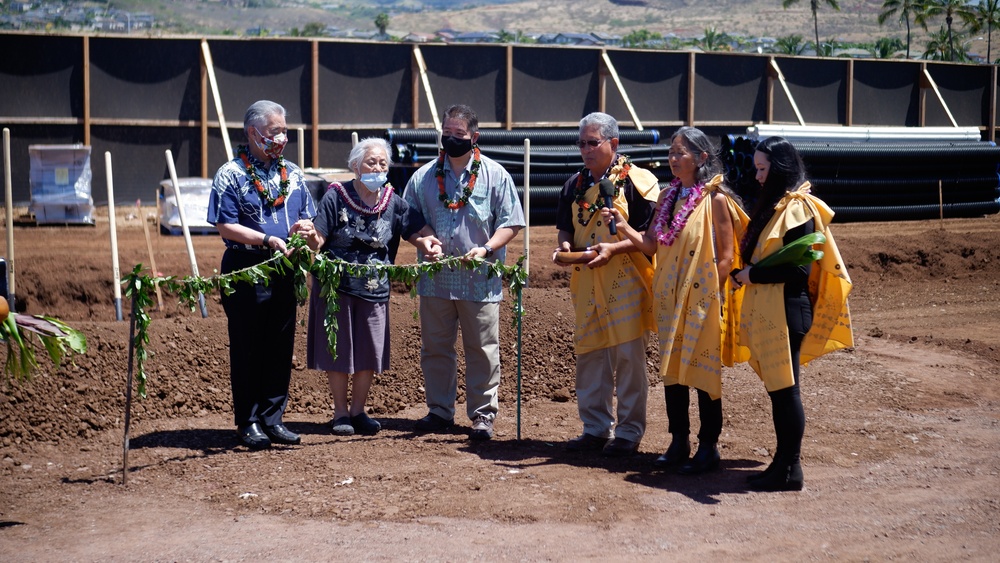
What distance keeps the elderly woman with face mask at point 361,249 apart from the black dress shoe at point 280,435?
0.35 metres

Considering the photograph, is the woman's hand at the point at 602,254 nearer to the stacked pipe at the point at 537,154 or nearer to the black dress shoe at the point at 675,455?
the black dress shoe at the point at 675,455

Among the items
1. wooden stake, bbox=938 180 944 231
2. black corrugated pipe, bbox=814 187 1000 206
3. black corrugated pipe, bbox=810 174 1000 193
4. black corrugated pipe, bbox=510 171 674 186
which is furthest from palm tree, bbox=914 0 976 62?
black corrugated pipe, bbox=510 171 674 186

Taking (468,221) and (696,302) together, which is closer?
(696,302)

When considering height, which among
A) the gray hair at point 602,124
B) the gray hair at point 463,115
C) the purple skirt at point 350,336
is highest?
the gray hair at point 463,115

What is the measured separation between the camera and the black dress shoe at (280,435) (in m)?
6.10

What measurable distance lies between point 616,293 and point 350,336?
1.58 m

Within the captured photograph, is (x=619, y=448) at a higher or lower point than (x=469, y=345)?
lower

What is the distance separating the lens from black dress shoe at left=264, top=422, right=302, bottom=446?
20.0 feet

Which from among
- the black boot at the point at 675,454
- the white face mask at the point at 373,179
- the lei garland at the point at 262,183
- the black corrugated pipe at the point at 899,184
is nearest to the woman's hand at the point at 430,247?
the white face mask at the point at 373,179

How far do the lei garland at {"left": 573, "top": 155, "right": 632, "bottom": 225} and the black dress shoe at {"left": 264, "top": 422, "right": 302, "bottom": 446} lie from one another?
81.8 inches

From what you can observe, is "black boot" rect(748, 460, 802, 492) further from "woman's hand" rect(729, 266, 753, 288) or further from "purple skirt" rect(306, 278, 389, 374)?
"purple skirt" rect(306, 278, 389, 374)

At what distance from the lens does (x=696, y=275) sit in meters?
5.39

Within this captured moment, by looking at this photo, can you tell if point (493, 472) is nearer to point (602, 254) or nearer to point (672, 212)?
point (602, 254)

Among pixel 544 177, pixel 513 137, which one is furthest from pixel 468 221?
pixel 513 137
